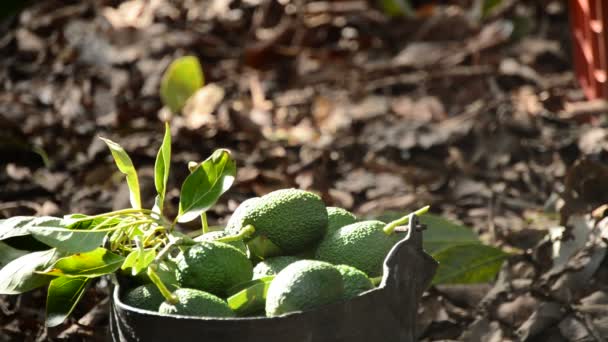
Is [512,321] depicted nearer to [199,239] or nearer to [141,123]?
[199,239]

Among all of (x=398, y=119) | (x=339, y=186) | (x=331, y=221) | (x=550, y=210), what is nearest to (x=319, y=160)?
(x=339, y=186)

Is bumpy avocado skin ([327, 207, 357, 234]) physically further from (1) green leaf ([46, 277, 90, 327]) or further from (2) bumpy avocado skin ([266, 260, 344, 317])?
(1) green leaf ([46, 277, 90, 327])

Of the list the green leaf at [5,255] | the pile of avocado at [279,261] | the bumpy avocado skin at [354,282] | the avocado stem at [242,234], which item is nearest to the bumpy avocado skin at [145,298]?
the pile of avocado at [279,261]

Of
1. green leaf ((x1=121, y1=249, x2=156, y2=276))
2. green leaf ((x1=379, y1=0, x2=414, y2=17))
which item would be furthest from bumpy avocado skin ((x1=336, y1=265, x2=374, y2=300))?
green leaf ((x1=379, y1=0, x2=414, y2=17))

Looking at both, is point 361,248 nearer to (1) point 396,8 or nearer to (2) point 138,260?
(2) point 138,260

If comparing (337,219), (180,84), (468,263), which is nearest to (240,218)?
(337,219)
